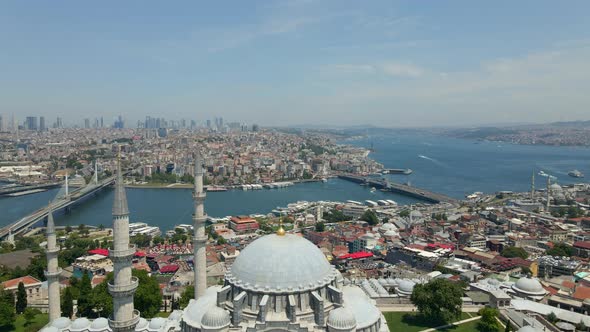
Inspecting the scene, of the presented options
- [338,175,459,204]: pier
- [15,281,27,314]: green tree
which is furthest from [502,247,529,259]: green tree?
[15,281,27,314]: green tree

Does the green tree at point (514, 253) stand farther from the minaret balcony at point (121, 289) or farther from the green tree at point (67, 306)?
the green tree at point (67, 306)

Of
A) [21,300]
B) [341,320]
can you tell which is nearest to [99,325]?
[21,300]

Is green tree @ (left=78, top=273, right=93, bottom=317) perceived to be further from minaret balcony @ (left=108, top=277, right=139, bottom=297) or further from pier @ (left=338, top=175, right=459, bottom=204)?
pier @ (left=338, top=175, right=459, bottom=204)

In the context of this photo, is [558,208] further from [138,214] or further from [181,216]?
[138,214]

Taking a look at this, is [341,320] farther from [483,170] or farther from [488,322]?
[483,170]

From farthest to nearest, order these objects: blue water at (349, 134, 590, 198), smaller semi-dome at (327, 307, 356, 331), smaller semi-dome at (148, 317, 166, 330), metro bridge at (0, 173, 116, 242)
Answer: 1. blue water at (349, 134, 590, 198)
2. metro bridge at (0, 173, 116, 242)
3. smaller semi-dome at (148, 317, 166, 330)
4. smaller semi-dome at (327, 307, 356, 331)

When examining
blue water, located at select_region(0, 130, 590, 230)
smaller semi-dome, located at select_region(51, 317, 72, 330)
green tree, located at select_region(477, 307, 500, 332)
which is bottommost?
blue water, located at select_region(0, 130, 590, 230)

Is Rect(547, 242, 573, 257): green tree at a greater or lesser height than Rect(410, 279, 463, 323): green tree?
lesser
